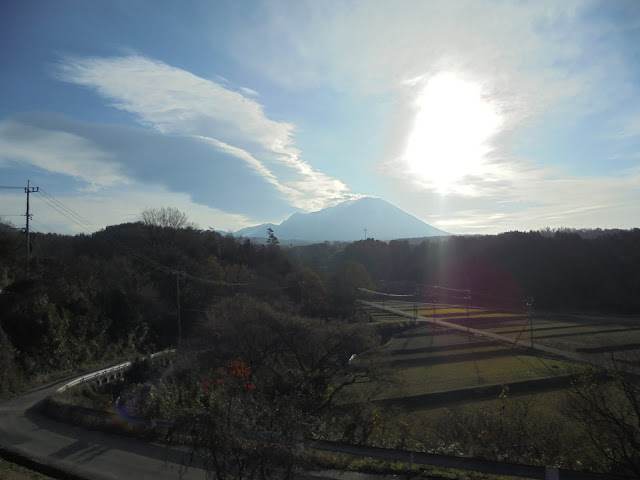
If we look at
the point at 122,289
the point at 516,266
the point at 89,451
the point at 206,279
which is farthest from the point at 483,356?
the point at 516,266

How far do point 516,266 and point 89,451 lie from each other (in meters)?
70.3

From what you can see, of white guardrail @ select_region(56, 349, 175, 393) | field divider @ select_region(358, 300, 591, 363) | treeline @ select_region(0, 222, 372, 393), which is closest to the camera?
white guardrail @ select_region(56, 349, 175, 393)

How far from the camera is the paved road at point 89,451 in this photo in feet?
23.8

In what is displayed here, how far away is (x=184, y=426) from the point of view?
4.70m

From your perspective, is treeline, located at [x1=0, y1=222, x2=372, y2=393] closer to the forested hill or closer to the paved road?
the forested hill

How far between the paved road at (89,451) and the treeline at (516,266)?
43518mm

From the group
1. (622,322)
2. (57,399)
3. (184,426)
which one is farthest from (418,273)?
(184,426)

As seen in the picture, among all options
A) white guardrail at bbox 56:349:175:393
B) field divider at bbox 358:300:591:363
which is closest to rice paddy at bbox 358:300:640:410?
field divider at bbox 358:300:591:363

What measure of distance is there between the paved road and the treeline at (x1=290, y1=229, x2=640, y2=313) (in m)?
43.5

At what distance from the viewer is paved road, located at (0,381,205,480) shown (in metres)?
7.24

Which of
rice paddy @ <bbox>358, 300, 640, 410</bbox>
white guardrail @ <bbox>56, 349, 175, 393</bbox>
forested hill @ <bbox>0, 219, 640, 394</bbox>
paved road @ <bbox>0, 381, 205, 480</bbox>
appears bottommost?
rice paddy @ <bbox>358, 300, 640, 410</bbox>

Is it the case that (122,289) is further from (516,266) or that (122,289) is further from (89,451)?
(516,266)

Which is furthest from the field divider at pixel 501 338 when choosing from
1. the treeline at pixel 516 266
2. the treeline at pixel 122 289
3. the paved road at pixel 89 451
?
the paved road at pixel 89 451

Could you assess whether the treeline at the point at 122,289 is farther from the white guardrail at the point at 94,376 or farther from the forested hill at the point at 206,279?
the white guardrail at the point at 94,376
